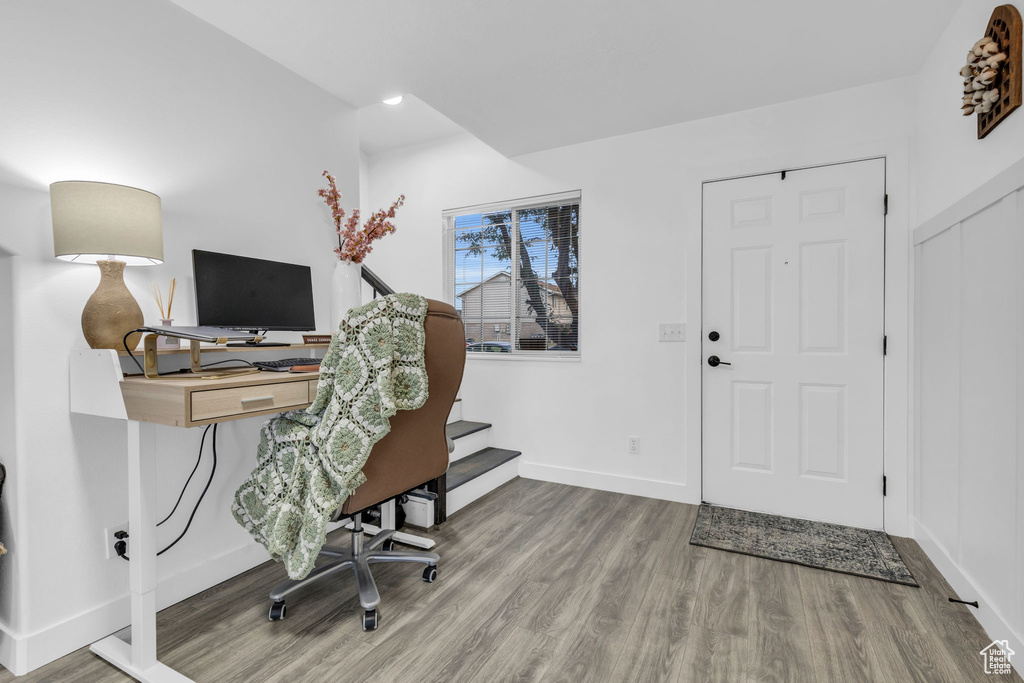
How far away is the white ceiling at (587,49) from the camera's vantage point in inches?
73.5

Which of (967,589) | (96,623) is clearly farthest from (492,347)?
(967,589)

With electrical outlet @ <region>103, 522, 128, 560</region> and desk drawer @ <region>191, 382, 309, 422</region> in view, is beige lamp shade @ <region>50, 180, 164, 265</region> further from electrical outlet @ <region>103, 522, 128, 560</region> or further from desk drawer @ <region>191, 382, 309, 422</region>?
electrical outlet @ <region>103, 522, 128, 560</region>

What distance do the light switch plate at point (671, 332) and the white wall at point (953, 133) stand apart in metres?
1.23

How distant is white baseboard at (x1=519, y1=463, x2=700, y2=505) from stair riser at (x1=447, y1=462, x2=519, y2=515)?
14cm

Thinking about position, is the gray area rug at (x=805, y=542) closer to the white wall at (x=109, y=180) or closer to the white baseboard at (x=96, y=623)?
the white baseboard at (x=96, y=623)

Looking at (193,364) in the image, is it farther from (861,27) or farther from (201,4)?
(861,27)

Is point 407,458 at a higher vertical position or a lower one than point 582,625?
higher

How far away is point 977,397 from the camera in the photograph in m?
1.68

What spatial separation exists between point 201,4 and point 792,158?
2836 mm

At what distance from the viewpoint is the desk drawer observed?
51.4 inches

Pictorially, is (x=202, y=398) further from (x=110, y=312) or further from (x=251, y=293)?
(x=251, y=293)

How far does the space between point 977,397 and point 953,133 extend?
1084 millimetres

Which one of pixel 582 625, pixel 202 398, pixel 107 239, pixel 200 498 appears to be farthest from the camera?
pixel 200 498

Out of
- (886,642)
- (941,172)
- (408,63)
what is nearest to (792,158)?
(941,172)
